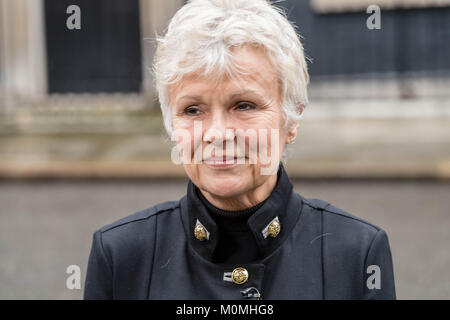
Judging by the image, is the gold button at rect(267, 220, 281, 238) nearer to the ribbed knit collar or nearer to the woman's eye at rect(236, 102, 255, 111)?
the ribbed knit collar

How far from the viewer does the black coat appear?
6.88 feet

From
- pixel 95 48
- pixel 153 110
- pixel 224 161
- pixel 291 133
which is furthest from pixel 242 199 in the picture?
pixel 95 48

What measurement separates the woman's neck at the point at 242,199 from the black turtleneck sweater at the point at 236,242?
13 millimetres

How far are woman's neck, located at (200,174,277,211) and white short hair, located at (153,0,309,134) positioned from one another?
0.22m

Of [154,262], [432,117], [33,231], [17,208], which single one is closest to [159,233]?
[154,262]

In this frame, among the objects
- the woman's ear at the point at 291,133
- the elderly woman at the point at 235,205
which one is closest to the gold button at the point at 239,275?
the elderly woman at the point at 235,205

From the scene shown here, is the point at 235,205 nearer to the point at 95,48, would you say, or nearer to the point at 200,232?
the point at 200,232

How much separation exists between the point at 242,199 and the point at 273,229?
0.11 metres

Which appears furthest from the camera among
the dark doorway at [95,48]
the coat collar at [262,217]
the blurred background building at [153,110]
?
the dark doorway at [95,48]

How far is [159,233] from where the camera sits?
221cm

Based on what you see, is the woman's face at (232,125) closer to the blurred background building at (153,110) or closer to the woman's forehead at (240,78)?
the woman's forehead at (240,78)

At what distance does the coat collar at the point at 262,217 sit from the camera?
6.97 ft

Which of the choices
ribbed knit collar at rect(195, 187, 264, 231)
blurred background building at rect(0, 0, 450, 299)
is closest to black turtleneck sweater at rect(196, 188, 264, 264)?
ribbed knit collar at rect(195, 187, 264, 231)

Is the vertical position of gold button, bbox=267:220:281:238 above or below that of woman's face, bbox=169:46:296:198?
below
